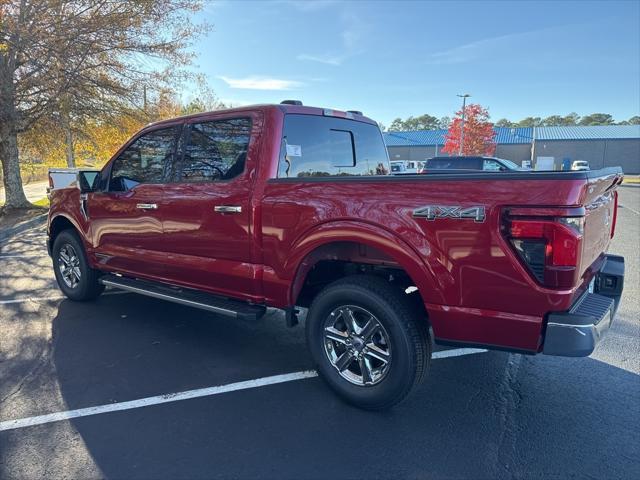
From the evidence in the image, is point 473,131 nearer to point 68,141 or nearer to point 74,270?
point 68,141

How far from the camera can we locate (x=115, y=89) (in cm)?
1365

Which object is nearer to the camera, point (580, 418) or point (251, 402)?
point (580, 418)

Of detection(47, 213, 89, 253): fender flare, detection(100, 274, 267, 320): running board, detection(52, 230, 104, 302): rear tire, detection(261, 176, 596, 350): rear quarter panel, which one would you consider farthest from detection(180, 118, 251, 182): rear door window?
detection(52, 230, 104, 302): rear tire

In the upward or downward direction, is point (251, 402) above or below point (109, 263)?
below

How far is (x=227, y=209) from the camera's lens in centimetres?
371

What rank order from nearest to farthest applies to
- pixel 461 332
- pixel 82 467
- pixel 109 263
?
1. pixel 82 467
2. pixel 461 332
3. pixel 109 263

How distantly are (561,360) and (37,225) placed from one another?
482 inches

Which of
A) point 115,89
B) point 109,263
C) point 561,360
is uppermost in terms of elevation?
point 115,89

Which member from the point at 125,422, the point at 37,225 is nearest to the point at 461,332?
the point at 125,422

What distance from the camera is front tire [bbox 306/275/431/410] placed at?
2941mm

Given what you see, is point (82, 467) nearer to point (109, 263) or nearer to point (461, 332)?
point (461, 332)

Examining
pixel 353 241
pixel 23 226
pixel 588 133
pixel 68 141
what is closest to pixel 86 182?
pixel 353 241

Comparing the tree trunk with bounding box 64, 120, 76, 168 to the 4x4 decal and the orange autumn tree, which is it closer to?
the 4x4 decal

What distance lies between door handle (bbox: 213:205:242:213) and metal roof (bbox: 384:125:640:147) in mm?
62553
